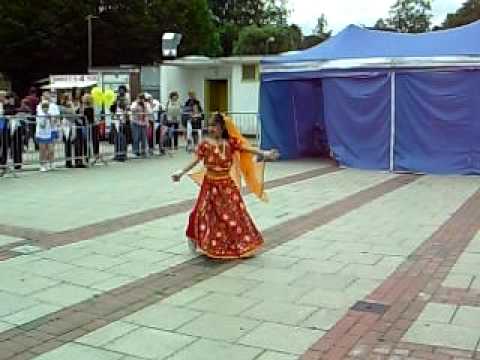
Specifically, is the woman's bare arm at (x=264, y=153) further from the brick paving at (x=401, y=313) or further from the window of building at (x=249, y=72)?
the window of building at (x=249, y=72)

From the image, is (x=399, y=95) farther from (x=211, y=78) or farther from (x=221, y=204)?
(x=211, y=78)

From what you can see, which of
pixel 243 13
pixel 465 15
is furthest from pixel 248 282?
pixel 243 13

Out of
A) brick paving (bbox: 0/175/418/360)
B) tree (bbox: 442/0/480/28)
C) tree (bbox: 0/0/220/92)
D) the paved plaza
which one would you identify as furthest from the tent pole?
tree (bbox: 442/0/480/28)

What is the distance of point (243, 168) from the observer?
7.70 meters

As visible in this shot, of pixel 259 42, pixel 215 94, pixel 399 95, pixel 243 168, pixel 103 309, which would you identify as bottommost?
pixel 103 309

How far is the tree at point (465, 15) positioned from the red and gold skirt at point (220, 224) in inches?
2330

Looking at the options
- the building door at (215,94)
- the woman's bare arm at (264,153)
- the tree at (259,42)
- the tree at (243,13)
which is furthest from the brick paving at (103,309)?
the tree at (243,13)

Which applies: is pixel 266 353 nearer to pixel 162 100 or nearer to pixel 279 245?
pixel 279 245

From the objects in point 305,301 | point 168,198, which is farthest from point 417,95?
point 305,301

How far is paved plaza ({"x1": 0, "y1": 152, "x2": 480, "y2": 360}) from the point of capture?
4.98 m

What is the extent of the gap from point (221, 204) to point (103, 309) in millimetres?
1996

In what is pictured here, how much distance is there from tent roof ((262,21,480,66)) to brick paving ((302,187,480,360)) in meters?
7.35

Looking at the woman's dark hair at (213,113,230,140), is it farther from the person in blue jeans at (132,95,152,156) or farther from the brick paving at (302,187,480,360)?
the person in blue jeans at (132,95,152,156)

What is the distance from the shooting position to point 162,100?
2748 centimetres
